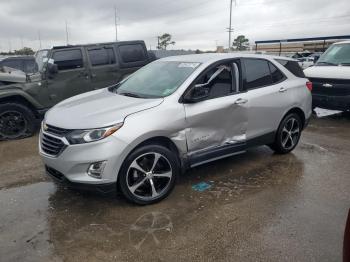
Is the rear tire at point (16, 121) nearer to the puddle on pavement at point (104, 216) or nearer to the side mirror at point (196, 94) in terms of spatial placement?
the puddle on pavement at point (104, 216)

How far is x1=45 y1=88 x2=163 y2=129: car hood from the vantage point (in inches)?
149

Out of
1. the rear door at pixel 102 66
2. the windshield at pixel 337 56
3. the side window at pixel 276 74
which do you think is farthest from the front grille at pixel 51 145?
the windshield at pixel 337 56

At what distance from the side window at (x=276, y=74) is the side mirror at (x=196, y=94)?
147 centimetres

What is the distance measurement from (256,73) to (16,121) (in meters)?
4.91

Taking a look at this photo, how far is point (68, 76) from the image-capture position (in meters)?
7.82

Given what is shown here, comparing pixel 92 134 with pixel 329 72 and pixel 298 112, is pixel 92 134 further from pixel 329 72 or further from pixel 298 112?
pixel 329 72

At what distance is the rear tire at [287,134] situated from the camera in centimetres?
557

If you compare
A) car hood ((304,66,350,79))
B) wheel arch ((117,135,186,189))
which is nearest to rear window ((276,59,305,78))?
wheel arch ((117,135,186,189))

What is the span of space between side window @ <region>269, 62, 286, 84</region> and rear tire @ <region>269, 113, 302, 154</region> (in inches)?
23.5

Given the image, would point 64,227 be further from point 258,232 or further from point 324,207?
point 324,207

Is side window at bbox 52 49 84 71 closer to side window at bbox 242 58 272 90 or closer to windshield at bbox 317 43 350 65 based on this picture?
side window at bbox 242 58 272 90

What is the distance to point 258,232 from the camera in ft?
11.6

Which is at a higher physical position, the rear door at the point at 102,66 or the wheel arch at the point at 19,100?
the rear door at the point at 102,66

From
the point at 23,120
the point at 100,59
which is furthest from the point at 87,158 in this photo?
the point at 100,59
